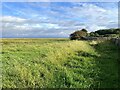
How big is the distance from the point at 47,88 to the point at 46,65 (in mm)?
2840

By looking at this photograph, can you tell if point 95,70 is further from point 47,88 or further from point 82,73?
point 47,88

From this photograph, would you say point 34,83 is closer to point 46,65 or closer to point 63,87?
point 63,87

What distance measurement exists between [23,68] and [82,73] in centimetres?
287

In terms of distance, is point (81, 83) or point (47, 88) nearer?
point (47, 88)

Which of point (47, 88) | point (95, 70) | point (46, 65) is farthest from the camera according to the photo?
point (95, 70)

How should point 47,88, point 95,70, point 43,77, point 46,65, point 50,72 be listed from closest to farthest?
point 47,88 < point 43,77 < point 50,72 < point 46,65 < point 95,70

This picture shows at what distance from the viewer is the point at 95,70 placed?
12.8 meters

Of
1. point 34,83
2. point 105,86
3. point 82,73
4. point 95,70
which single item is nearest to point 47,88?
point 34,83

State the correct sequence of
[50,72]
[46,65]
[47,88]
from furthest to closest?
[46,65]
[50,72]
[47,88]

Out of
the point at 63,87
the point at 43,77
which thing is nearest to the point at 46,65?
the point at 43,77

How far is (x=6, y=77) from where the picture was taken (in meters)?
9.46

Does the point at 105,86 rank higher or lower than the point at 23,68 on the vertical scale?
lower

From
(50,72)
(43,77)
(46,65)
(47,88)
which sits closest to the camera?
(47,88)

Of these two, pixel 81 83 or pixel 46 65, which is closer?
pixel 81 83
